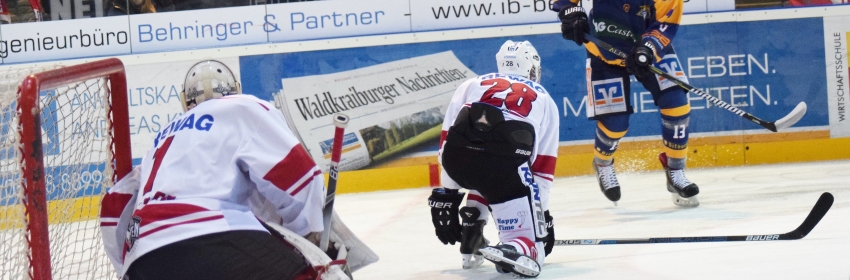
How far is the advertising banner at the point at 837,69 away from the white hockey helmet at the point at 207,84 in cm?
480

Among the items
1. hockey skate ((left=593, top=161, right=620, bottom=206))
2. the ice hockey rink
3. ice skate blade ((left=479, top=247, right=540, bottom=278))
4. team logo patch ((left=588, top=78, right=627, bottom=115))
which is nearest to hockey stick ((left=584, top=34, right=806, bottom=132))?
team logo patch ((left=588, top=78, right=627, bottom=115))

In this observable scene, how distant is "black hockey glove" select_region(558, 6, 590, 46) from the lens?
4.41 m

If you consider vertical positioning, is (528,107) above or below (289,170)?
above

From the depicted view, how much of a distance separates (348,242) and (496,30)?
4.04 m

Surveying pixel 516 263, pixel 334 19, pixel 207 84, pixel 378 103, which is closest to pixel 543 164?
pixel 516 263

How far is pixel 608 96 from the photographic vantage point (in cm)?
443

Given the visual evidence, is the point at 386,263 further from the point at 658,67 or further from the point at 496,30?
the point at 496,30

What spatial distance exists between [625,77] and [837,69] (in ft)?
7.10

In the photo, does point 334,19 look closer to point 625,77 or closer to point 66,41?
point 66,41

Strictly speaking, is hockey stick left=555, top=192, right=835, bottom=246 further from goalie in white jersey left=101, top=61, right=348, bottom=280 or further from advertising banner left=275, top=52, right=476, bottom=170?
advertising banner left=275, top=52, right=476, bottom=170

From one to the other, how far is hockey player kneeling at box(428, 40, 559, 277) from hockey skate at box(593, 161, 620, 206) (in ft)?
4.65

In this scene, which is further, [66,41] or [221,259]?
[66,41]

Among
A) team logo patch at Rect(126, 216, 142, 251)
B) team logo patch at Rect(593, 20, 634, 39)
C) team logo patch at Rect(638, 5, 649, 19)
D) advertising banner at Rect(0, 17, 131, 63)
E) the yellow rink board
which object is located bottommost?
the yellow rink board

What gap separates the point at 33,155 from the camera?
1811 millimetres
